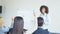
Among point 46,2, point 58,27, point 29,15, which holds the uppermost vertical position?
point 46,2

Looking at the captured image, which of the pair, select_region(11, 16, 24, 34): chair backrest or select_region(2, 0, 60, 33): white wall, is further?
select_region(2, 0, 60, 33): white wall

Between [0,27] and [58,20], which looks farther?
[58,20]

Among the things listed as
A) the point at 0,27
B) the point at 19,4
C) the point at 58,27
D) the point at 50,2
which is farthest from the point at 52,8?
the point at 0,27

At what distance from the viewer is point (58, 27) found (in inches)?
239

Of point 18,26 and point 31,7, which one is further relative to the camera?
point 31,7

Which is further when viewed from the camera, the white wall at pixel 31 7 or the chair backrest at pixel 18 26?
the white wall at pixel 31 7

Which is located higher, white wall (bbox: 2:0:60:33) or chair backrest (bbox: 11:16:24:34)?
white wall (bbox: 2:0:60:33)

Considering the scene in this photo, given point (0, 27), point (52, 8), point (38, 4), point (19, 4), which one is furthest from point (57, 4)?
point (0, 27)

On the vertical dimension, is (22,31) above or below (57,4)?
below

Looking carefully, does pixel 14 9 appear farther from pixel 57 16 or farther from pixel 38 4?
pixel 57 16

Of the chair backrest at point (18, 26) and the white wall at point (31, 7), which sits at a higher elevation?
the white wall at point (31, 7)

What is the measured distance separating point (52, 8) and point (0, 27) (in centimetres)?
330

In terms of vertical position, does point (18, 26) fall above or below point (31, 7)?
below

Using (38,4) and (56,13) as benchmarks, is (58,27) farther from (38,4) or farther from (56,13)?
(38,4)
